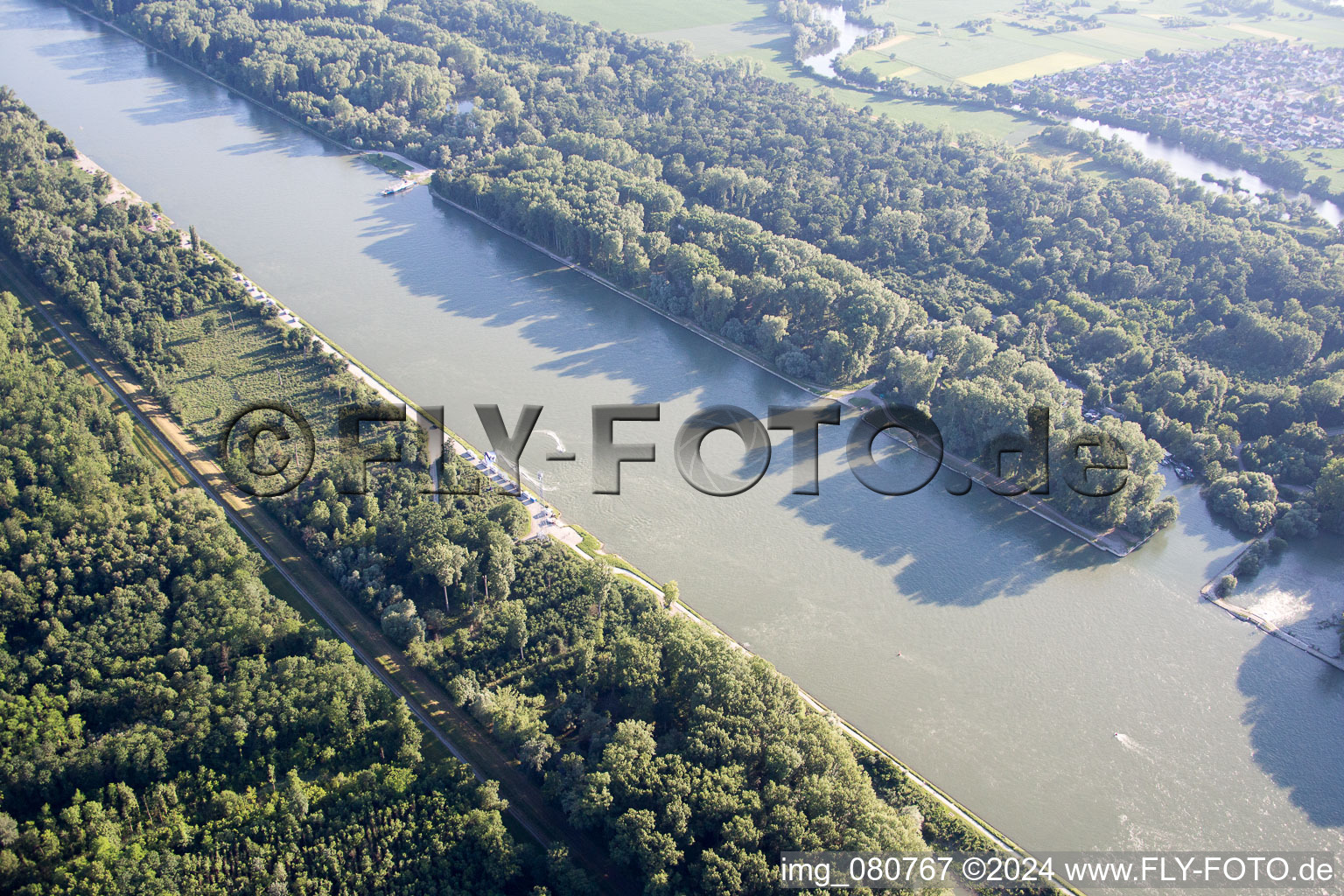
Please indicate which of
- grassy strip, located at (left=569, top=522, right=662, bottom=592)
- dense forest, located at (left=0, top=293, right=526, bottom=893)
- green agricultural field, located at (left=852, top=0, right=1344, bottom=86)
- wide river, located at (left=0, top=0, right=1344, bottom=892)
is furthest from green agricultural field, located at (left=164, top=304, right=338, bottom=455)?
green agricultural field, located at (left=852, top=0, right=1344, bottom=86)

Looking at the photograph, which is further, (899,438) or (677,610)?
(899,438)

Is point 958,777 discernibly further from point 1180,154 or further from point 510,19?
point 510,19

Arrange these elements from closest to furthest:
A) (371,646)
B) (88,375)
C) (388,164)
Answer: (371,646) < (88,375) < (388,164)

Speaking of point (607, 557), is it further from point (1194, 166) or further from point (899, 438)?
point (1194, 166)

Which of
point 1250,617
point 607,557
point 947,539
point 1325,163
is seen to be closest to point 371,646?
point 607,557

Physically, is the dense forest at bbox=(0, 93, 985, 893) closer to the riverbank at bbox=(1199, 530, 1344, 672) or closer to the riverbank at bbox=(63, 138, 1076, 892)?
the riverbank at bbox=(63, 138, 1076, 892)

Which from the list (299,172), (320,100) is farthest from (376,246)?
(320,100)

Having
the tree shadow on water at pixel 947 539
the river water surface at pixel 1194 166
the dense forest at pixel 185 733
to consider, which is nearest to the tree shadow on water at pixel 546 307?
the tree shadow on water at pixel 947 539
